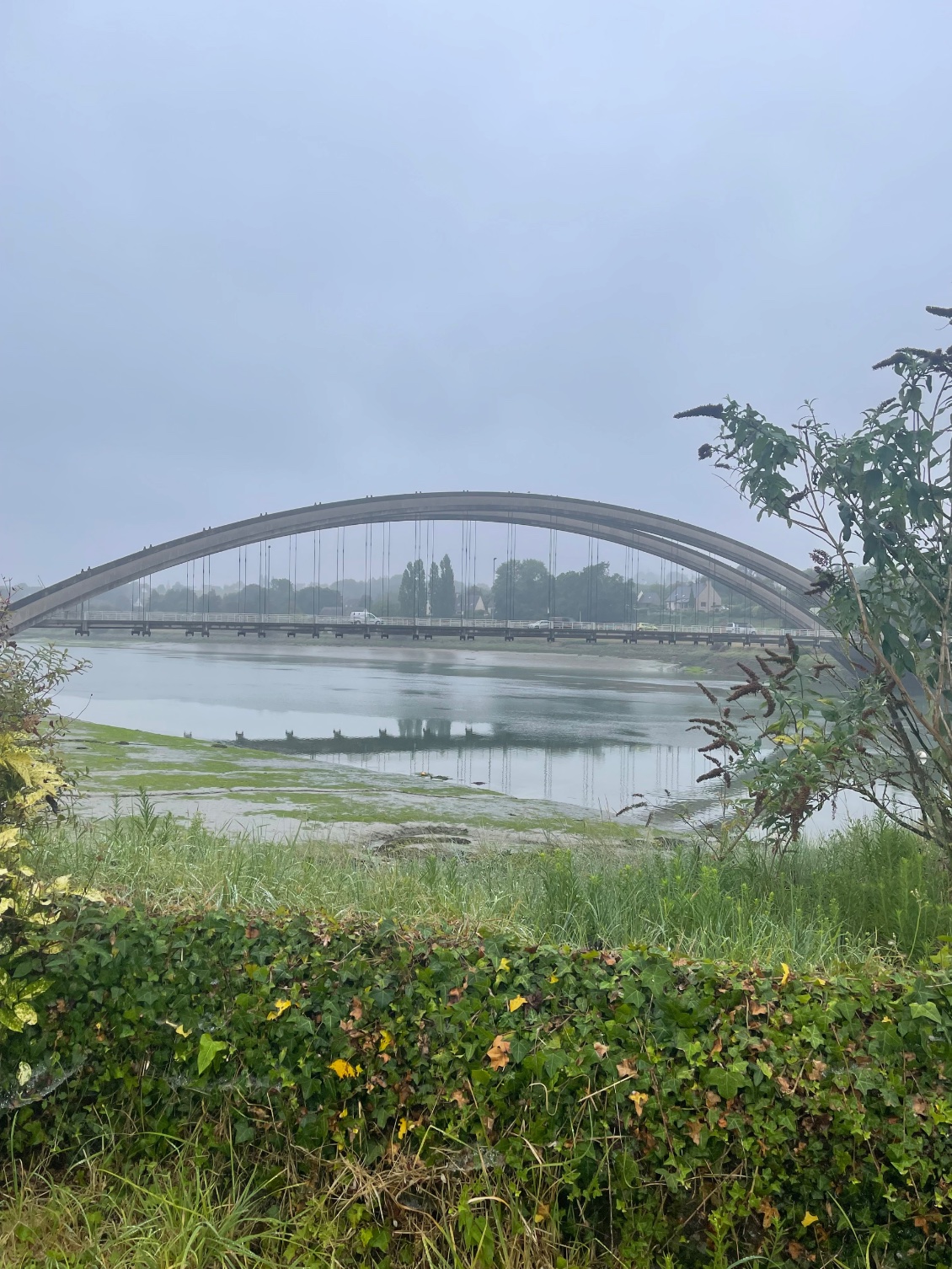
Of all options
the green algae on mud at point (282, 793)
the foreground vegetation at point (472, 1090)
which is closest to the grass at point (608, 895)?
the foreground vegetation at point (472, 1090)

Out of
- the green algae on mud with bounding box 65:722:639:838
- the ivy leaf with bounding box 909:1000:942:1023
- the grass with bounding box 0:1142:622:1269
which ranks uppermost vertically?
the ivy leaf with bounding box 909:1000:942:1023

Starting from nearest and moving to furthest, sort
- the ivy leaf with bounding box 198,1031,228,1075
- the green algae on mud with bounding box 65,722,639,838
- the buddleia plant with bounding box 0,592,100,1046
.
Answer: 1. the ivy leaf with bounding box 198,1031,228,1075
2. the buddleia plant with bounding box 0,592,100,1046
3. the green algae on mud with bounding box 65,722,639,838

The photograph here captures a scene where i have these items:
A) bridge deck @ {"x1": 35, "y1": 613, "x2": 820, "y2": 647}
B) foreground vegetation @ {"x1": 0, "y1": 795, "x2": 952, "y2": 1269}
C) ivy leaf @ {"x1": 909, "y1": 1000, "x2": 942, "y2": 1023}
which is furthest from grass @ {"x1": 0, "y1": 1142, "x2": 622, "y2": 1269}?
bridge deck @ {"x1": 35, "y1": 613, "x2": 820, "y2": 647}

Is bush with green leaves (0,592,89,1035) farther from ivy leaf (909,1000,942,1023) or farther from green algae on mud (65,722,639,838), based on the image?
green algae on mud (65,722,639,838)

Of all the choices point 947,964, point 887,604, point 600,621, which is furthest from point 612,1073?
point 600,621

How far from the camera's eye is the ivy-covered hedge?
2.52 m

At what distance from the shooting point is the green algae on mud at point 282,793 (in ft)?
33.9

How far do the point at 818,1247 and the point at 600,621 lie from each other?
55.6 m

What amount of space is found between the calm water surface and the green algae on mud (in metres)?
1.33

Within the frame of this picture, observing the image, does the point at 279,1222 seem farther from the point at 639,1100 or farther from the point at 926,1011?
the point at 926,1011

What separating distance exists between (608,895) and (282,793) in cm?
945

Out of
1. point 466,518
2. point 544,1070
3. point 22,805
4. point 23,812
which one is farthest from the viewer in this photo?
point 466,518

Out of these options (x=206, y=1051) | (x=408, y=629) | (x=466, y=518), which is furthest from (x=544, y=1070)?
(x=466, y=518)

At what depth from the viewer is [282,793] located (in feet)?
40.9
